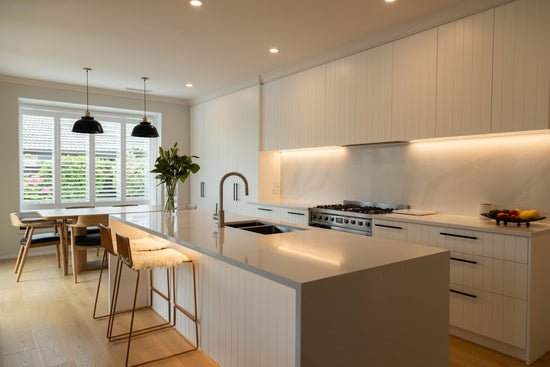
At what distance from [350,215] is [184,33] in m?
2.49

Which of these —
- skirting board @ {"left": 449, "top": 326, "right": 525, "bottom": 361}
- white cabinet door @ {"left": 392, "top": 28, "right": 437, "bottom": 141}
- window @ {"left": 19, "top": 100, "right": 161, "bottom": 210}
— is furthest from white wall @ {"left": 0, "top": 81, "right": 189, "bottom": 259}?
skirting board @ {"left": 449, "top": 326, "right": 525, "bottom": 361}

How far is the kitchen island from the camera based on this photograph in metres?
1.32

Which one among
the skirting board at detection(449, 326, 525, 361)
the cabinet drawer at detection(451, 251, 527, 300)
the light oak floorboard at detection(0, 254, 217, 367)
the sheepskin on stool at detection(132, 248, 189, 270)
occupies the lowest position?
the light oak floorboard at detection(0, 254, 217, 367)

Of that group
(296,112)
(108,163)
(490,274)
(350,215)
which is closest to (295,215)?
(350,215)

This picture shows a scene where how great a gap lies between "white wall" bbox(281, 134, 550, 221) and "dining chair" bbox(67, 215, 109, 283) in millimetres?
2636

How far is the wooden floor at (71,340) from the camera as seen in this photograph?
96.0 inches

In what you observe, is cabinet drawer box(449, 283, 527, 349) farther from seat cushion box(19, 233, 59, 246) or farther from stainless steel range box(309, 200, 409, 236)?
seat cushion box(19, 233, 59, 246)

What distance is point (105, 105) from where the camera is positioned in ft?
20.1

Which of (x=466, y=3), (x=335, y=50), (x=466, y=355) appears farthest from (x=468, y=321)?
(x=335, y=50)

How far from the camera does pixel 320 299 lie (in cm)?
128

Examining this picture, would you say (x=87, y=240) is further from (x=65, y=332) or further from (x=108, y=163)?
(x=108, y=163)

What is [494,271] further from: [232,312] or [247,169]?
[247,169]

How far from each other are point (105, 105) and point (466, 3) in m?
5.51

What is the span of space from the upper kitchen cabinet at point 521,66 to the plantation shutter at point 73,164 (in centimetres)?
606
